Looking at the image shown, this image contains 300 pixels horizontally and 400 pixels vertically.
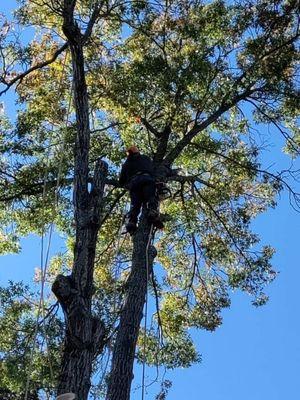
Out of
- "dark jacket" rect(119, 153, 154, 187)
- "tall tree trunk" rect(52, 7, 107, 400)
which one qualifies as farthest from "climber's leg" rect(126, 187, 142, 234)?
"tall tree trunk" rect(52, 7, 107, 400)

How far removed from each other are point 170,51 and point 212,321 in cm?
383

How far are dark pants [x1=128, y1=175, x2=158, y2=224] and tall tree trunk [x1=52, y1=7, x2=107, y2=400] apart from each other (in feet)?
3.98

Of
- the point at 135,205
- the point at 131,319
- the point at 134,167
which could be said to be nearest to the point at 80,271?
the point at 131,319

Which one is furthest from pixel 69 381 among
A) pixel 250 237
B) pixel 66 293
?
pixel 250 237

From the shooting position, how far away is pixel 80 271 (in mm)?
5773

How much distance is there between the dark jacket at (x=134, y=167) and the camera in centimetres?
788

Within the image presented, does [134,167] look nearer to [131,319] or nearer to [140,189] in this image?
[140,189]

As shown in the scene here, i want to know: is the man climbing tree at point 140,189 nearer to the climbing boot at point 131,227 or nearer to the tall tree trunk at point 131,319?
the climbing boot at point 131,227

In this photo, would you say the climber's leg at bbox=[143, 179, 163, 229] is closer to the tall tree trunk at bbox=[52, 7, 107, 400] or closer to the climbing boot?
the climbing boot

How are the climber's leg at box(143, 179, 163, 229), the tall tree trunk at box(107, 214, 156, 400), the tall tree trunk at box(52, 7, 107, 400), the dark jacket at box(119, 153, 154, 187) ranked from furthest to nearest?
the dark jacket at box(119, 153, 154, 187) → the climber's leg at box(143, 179, 163, 229) → the tall tree trunk at box(107, 214, 156, 400) → the tall tree trunk at box(52, 7, 107, 400)

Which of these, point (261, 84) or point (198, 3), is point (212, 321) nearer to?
point (261, 84)

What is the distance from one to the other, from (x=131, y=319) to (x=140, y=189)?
1530 millimetres

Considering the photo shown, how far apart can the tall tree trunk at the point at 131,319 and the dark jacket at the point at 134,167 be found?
1.60ft

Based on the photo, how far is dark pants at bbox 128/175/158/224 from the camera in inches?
299
